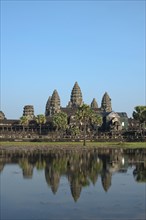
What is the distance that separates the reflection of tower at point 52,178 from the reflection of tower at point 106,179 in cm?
529

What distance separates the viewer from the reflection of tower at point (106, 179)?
142ft

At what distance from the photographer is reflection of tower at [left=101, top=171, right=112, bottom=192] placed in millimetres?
43188

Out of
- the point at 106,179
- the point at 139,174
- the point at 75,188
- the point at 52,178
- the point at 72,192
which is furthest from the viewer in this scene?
the point at 139,174

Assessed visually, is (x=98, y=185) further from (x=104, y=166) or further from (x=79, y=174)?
(x=104, y=166)

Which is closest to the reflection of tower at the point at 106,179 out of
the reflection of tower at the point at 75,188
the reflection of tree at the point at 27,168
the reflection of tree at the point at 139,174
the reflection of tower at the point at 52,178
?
the reflection of tower at the point at 75,188

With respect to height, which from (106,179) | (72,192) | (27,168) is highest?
(27,168)

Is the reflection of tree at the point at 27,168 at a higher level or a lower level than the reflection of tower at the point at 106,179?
higher

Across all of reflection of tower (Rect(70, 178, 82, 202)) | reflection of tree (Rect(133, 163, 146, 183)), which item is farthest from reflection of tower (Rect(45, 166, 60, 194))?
reflection of tree (Rect(133, 163, 146, 183))

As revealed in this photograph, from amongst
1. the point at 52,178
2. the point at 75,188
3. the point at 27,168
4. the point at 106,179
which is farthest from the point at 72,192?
the point at 27,168

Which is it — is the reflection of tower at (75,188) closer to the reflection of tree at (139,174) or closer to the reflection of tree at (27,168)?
the reflection of tree at (139,174)

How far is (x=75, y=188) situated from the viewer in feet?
136

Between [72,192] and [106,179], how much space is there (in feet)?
33.8

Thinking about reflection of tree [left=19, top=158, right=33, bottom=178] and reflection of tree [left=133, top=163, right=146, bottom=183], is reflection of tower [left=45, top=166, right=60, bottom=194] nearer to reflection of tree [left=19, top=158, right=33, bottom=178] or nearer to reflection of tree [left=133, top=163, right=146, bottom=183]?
reflection of tree [left=19, top=158, right=33, bottom=178]

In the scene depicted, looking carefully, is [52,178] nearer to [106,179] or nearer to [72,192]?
[106,179]
